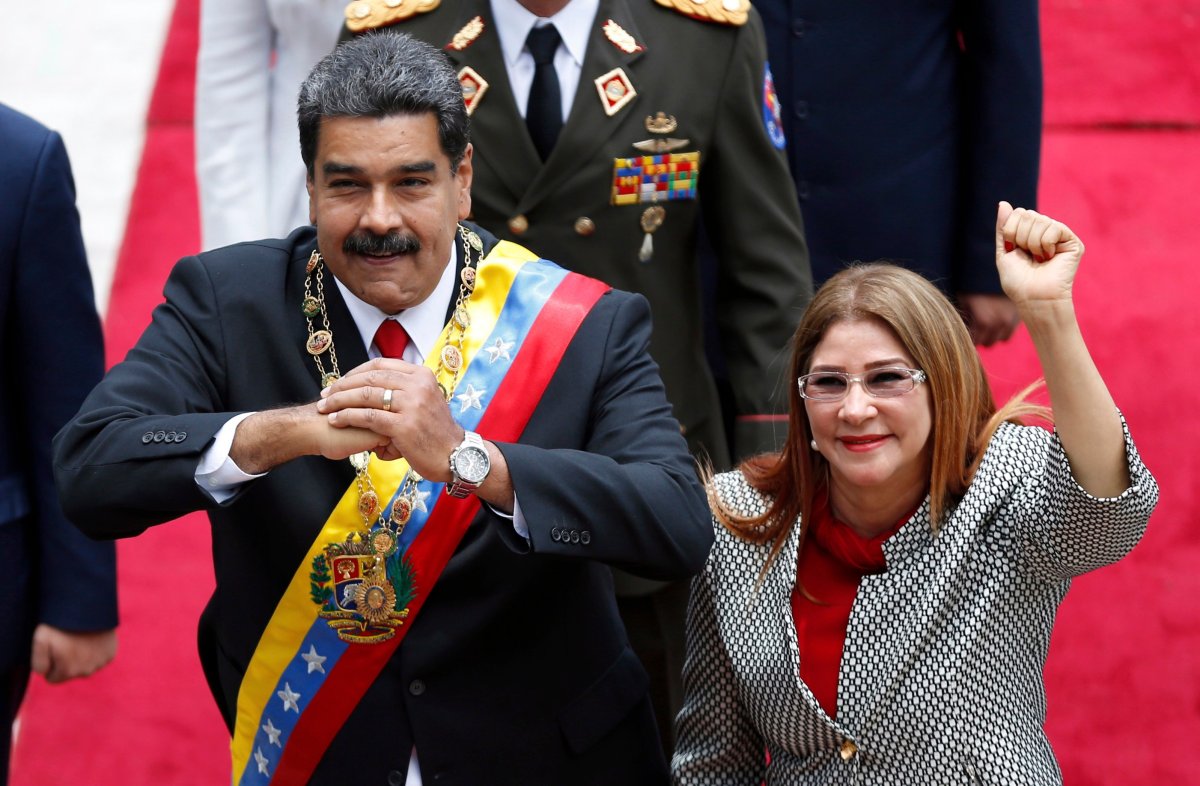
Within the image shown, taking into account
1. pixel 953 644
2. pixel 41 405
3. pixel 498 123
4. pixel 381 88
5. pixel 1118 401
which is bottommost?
pixel 1118 401

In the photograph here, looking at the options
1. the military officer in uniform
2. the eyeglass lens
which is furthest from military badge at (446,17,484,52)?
the eyeglass lens

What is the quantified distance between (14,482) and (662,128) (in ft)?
4.01

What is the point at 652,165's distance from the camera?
3.28m

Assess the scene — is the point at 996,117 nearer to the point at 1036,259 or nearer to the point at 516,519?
the point at 1036,259

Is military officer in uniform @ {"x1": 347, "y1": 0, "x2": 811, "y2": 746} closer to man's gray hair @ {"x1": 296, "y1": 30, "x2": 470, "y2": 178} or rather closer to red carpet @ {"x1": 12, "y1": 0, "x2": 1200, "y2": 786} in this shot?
man's gray hair @ {"x1": 296, "y1": 30, "x2": 470, "y2": 178}

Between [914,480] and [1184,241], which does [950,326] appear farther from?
[1184,241]

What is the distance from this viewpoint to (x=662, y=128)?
10.8 feet

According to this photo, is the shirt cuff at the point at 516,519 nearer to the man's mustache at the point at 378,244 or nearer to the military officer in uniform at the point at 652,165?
the man's mustache at the point at 378,244

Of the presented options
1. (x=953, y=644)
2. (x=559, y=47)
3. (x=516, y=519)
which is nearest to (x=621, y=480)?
(x=516, y=519)

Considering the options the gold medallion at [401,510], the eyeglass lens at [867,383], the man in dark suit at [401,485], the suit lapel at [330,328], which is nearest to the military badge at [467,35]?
the man in dark suit at [401,485]

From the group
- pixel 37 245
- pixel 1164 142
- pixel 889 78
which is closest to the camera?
pixel 37 245

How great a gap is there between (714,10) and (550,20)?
29 cm

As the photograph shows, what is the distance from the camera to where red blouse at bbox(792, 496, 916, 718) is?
2.75 m

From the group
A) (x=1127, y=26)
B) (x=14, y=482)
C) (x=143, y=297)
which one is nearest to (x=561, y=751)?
(x=14, y=482)
